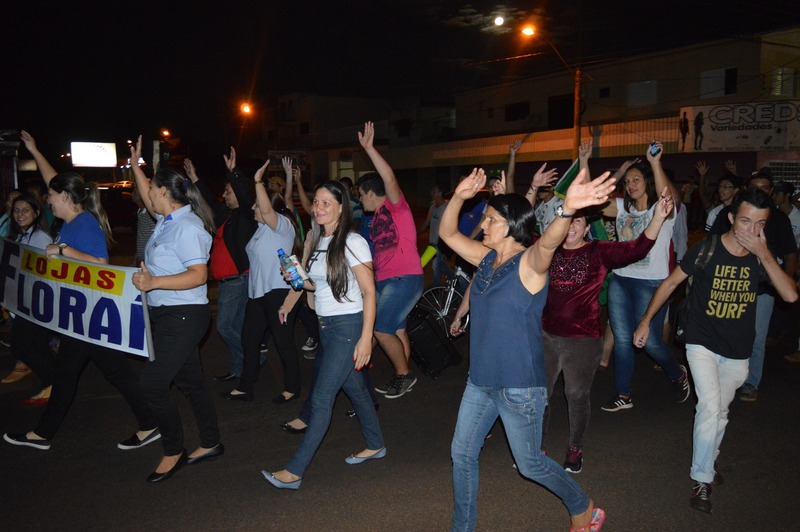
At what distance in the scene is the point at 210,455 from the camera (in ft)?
15.4

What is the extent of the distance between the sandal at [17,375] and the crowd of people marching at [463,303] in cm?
88

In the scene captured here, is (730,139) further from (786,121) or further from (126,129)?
(126,129)

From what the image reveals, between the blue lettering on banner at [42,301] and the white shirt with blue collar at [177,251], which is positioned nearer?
the white shirt with blue collar at [177,251]

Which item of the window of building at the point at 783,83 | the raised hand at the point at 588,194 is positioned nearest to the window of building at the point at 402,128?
the window of building at the point at 783,83

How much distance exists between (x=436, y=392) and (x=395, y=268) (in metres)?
1.36

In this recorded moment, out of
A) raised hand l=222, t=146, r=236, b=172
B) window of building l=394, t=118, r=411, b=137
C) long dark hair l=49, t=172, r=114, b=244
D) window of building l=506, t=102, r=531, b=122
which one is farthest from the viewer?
window of building l=394, t=118, r=411, b=137

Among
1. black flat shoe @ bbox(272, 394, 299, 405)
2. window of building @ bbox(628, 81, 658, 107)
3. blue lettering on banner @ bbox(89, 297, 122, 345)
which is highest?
window of building @ bbox(628, 81, 658, 107)

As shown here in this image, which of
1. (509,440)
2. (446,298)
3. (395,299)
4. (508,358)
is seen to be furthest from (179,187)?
(446,298)

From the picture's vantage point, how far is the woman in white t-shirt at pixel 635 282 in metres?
5.61

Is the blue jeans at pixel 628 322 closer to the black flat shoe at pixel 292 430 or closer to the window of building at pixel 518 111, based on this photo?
the black flat shoe at pixel 292 430

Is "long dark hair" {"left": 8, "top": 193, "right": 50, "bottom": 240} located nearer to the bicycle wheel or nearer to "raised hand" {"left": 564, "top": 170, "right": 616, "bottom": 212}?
the bicycle wheel

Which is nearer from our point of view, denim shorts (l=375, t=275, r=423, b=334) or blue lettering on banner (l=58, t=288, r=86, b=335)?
blue lettering on banner (l=58, t=288, r=86, b=335)

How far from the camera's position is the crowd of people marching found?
3328mm

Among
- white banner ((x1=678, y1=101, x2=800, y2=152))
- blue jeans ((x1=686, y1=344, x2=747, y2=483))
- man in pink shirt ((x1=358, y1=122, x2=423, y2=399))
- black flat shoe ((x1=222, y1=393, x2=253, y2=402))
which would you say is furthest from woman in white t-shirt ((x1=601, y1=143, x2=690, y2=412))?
white banner ((x1=678, y1=101, x2=800, y2=152))
